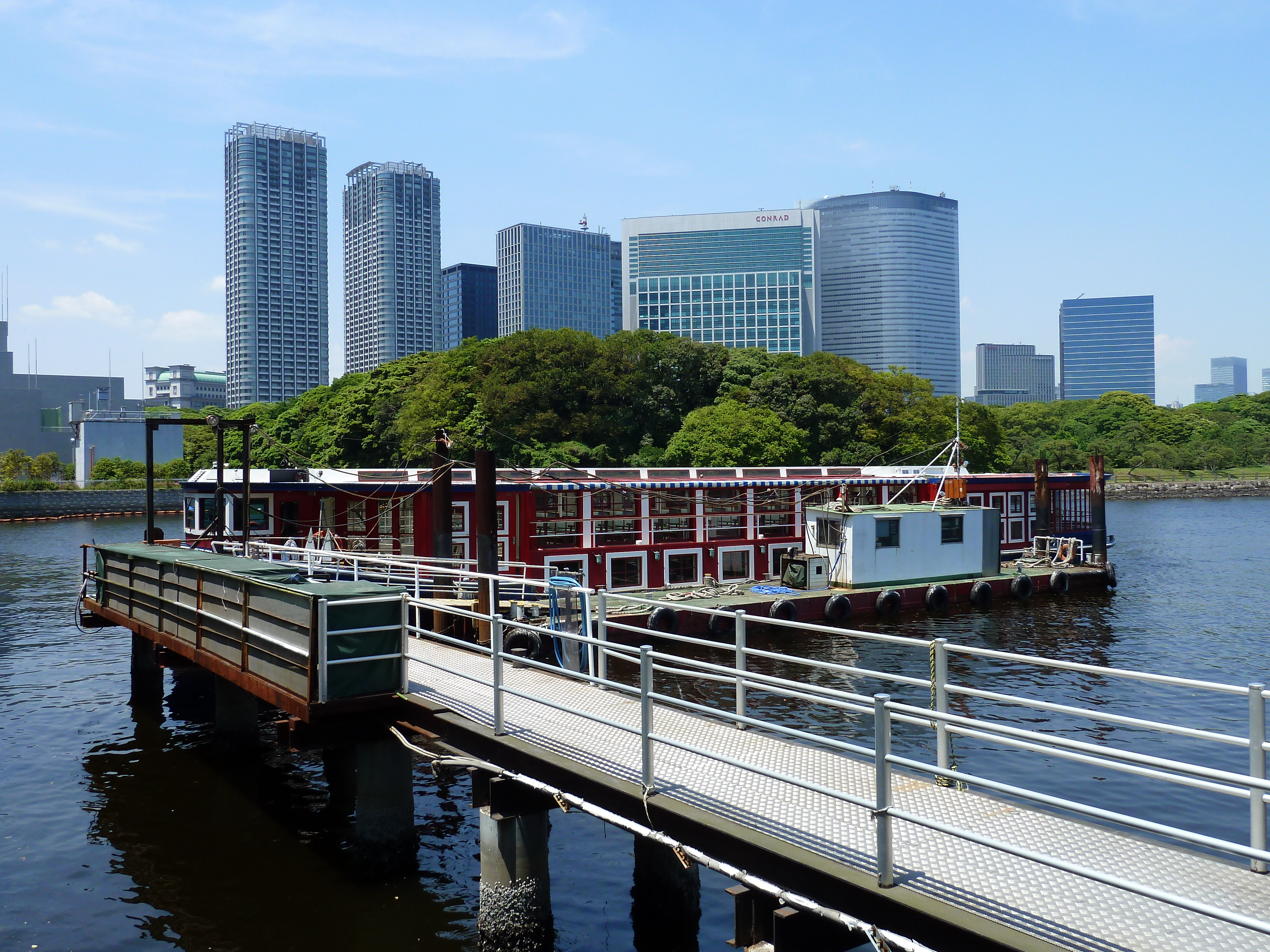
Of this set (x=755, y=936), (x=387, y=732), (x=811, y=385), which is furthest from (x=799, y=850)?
(x=811, y=385)

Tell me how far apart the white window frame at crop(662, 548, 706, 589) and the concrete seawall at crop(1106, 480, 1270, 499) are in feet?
364

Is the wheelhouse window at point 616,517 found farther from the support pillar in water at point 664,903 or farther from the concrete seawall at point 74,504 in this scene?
the concrete seawall at point 74,504

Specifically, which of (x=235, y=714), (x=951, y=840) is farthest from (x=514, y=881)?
(x=235, y=714)

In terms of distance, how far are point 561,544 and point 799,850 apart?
97.4ft

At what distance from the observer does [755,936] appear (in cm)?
805

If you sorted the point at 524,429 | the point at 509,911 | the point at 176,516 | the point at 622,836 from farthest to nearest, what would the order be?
the point at 176,516, the point at 524,429, the point at 622,836, the point at 509,911

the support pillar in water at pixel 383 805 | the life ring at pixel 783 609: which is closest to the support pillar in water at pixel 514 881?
the support pillar in water at pixel 383 805

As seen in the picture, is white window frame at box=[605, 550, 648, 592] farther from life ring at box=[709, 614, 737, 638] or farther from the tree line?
the tree line

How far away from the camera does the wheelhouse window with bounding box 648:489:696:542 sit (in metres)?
39.3

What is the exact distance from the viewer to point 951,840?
7961 mm

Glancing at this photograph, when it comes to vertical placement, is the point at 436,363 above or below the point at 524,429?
above

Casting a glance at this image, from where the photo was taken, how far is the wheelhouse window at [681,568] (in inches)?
1537

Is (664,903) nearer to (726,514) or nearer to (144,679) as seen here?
(144,679)

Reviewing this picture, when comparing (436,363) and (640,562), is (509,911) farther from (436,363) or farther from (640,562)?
(436,363)
